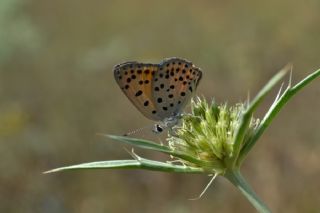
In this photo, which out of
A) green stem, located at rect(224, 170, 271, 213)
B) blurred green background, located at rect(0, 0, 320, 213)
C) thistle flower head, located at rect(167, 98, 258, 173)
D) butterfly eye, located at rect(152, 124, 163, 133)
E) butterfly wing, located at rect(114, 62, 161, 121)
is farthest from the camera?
blurred green background, located at rect(0, 0, 320, 213)

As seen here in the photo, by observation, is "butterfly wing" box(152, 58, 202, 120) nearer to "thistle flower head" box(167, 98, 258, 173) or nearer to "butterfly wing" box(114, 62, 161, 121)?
"butterfly wing" box(114, 62, 161, 121)

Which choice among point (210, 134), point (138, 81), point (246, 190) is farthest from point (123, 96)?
point (246, 190)

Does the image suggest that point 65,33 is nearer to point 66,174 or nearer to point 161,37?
point 161,37

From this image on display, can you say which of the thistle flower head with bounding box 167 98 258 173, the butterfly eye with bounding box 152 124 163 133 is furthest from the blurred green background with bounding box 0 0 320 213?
the thistle flower head with bounding box 167 98 258 173

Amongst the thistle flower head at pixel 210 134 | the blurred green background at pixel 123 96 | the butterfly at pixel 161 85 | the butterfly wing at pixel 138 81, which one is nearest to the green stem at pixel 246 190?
the thistle flower head at pixel 210 134

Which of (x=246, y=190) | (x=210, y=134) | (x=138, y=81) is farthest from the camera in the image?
(x=138, y=81)

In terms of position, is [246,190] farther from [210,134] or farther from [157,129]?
[157,129]

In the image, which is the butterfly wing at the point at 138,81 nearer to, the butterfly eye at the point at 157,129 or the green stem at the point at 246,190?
the butterfly eye at the point at 157,129

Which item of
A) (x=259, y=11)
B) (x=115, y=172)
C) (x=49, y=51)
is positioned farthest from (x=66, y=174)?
(x=259, y=11)
